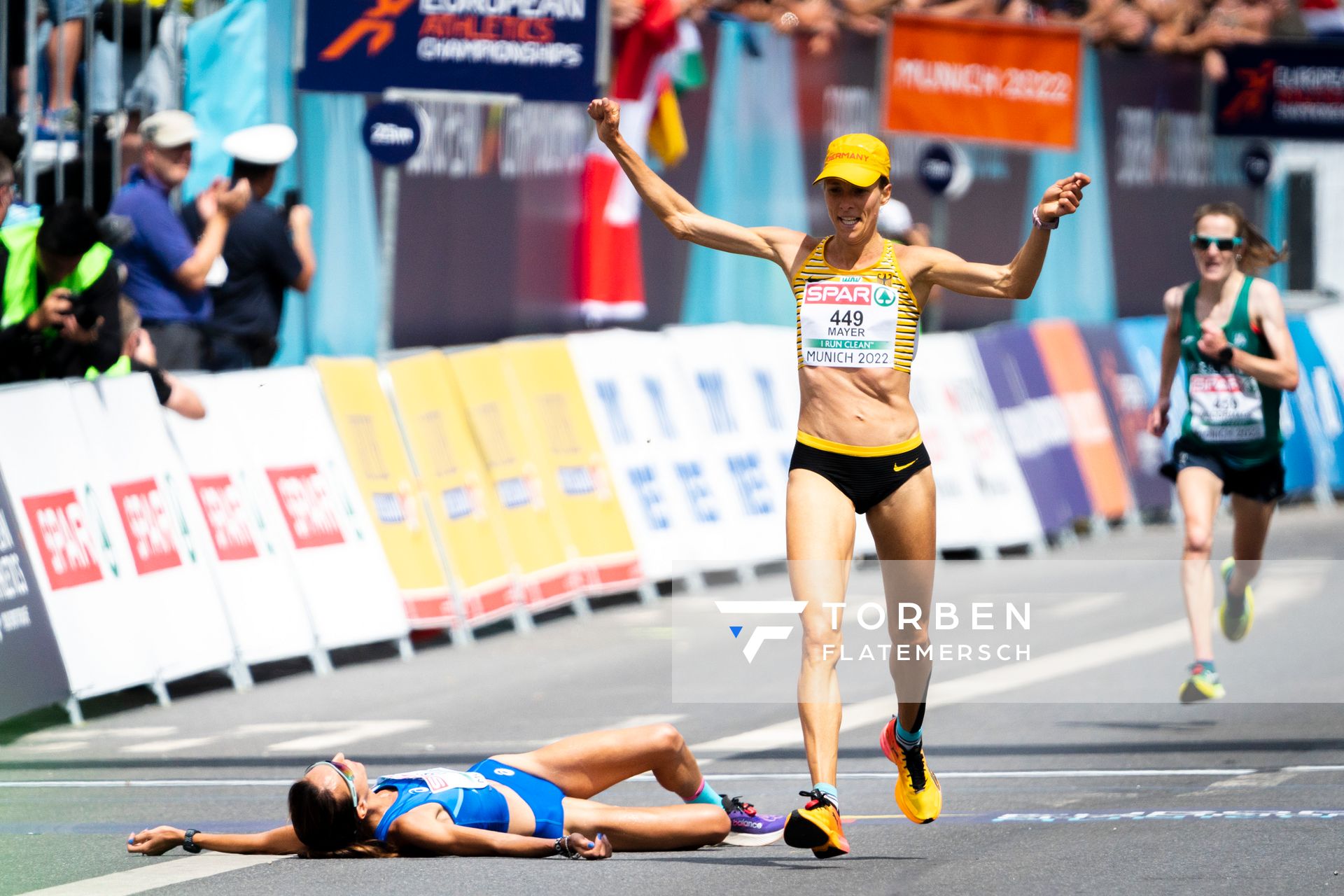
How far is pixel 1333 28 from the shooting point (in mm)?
28453

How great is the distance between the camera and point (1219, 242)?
36.2 feet

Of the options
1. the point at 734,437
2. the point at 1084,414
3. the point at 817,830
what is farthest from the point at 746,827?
the point at 1084,414

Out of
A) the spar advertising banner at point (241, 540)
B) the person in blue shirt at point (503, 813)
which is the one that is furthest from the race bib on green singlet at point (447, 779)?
the spar advertising banner at point (241, 540)

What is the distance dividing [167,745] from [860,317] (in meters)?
4.41

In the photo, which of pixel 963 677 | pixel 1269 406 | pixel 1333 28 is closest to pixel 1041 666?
pixel 963 677

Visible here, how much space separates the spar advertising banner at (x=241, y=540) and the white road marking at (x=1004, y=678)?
9.49ft

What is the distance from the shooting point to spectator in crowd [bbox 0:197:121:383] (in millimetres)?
11594

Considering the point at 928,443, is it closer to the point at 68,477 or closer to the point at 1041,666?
the point at 1041,666

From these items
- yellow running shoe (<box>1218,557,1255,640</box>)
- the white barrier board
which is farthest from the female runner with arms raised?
the white barrier board

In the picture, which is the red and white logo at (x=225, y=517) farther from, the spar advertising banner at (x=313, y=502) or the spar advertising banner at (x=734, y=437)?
the spar advertising banner at (x=734, y=437)

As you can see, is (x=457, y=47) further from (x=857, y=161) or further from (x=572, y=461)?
(x=857, y=161)

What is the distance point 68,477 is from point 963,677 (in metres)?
4.61

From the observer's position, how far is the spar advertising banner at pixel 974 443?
17.2 metres

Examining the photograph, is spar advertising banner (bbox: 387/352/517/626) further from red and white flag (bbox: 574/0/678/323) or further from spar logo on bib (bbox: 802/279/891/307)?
spar logo on bib (bbox: 802/279/891/307)
